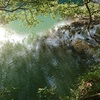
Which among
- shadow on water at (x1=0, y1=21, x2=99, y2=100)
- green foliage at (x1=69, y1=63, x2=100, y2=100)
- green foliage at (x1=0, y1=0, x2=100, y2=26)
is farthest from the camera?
green foliage at (x1=0, y1=0, x2=100, y2=26)

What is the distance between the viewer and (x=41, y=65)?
23906 mm

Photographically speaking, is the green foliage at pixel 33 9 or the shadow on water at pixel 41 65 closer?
the shadow on water at pixel 41 65

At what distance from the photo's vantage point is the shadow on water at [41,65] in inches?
745

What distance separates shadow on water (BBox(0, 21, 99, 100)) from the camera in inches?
745

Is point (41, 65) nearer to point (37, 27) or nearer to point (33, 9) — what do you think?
point (33, 9)

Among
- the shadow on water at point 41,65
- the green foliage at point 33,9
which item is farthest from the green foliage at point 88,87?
the green foliage at point 33,9

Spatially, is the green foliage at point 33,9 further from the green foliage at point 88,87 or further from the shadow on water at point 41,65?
the green foliage at point 88,87

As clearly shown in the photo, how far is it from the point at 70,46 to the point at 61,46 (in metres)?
1.10

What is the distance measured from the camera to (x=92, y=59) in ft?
74.9

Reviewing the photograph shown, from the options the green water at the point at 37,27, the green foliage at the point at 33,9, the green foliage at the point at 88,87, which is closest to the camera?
the green foliage at the point at 88,87

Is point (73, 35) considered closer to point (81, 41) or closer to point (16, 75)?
point (81, 41)

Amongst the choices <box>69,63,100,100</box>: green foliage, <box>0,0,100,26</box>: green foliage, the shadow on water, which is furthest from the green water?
<box>69,63,100,100</box>: green foliage

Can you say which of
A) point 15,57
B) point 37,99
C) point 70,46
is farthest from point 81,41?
point 37,99

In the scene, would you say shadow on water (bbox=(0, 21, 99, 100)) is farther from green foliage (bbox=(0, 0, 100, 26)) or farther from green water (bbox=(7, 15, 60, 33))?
green water (bbox=(7, 15, 60, 33))
